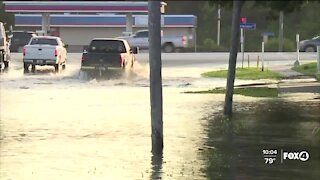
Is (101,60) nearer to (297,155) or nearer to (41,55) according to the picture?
(41,55)

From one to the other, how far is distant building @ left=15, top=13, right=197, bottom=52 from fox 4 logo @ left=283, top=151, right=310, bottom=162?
59896 millimetres

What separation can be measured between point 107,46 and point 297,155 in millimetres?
23424

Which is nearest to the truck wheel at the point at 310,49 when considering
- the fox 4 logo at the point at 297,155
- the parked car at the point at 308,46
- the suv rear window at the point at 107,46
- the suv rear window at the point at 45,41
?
the parked car at the point at 308,46

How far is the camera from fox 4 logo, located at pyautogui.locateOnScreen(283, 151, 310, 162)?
1131 cm

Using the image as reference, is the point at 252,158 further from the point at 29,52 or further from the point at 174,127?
the point at 29,52

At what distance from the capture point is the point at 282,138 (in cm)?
1318

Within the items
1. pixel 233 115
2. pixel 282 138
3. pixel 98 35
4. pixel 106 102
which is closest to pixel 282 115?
pixel 233 115

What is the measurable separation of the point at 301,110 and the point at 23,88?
396 inches

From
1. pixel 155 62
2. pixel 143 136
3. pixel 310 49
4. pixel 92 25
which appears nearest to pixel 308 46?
pixel 310 49

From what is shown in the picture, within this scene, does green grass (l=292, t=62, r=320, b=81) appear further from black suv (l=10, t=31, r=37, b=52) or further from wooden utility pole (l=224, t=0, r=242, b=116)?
black suv (l=10, t=31, r=37, b=52)

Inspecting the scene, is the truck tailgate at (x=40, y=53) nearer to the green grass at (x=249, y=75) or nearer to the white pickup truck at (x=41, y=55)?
the white pickup truck at (x=41, y=55)

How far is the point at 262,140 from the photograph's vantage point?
13.0m

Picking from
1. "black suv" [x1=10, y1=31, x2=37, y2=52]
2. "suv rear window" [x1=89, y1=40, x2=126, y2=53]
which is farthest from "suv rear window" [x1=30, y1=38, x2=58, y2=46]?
"black suv" [x1=10, y1=31, x2=37, y2=52]

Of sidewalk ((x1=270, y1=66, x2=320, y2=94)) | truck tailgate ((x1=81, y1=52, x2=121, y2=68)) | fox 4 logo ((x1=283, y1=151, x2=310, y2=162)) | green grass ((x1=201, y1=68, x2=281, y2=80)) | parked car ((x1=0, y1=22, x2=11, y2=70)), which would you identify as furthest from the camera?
parked car ((x1=0, y1=22, x2=11, y2=70))
